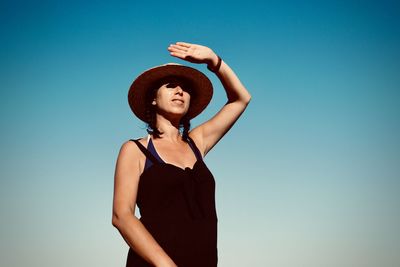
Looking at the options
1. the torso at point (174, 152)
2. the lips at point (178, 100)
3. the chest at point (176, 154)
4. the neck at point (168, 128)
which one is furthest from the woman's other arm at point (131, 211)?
the lips at point (178, 100)

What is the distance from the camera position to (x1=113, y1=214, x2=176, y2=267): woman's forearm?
9.38 feet

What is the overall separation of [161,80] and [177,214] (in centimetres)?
137

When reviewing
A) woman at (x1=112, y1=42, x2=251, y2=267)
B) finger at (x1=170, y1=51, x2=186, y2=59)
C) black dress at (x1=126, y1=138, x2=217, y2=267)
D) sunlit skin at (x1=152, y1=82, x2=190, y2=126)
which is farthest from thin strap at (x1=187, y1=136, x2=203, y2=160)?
finger at (x1=170, y1=51, x2=186, y2=59)

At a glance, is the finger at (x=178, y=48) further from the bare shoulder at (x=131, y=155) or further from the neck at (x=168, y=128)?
the bare shoulder at (x=131, y=155)

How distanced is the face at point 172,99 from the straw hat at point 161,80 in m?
0.10

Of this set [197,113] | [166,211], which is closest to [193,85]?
[197,113]

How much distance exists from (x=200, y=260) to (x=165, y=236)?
314mm

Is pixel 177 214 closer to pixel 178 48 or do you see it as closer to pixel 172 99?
pixel 172 99

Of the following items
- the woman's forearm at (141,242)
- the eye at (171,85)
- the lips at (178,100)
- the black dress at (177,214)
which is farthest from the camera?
the eye at (171,85)

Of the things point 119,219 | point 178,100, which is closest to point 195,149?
point 178,100

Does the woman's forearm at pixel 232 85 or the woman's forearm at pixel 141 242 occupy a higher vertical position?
the woman's forearm at pixel 232 85

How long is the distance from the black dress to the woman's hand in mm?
783

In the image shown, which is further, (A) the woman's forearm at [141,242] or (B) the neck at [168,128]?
(B) the neck at [168,128]

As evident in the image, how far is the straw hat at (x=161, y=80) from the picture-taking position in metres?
4.00
